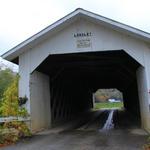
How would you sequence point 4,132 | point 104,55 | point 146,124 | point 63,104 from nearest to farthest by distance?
point 4,132
point 146,124
point 104,55
point 63,104

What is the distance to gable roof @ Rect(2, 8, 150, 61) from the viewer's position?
13.2m

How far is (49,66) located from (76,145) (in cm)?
775

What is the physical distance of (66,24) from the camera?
46.2ft

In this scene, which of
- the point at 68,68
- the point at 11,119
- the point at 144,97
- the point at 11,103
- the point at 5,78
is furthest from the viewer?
the point at 5,78

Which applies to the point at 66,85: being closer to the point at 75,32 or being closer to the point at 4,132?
the point at 75,32

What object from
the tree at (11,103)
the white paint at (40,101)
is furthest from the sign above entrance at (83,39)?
the tree at (11,103)

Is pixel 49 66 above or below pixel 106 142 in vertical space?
above

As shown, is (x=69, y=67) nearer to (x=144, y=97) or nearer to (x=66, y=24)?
(x=66, y=24)

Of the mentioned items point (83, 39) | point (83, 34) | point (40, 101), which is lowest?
point (40, 101)

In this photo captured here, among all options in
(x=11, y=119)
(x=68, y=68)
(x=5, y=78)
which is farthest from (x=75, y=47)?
(x=5, y=78)

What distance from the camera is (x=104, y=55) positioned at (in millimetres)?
16562

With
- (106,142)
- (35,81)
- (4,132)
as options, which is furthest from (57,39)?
(106,142)

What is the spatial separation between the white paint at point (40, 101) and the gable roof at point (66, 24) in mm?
1325

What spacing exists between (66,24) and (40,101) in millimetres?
3963
